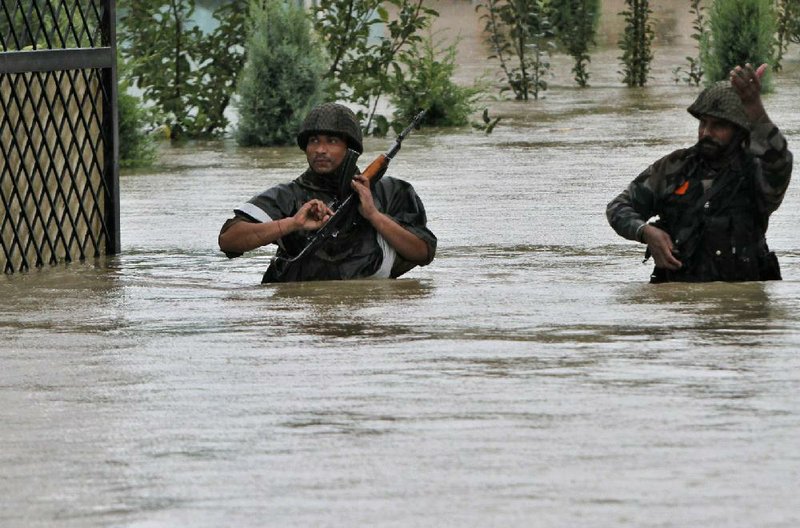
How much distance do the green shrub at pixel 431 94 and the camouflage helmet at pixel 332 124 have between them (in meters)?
10.4

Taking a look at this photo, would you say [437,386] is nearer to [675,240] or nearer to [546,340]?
[546,340]

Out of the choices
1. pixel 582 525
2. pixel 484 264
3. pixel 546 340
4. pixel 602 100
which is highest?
pixel 582 525

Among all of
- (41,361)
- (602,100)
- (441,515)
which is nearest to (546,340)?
(41,361)

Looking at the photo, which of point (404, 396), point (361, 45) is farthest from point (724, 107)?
point (361, 45)

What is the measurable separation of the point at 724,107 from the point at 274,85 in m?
10.3

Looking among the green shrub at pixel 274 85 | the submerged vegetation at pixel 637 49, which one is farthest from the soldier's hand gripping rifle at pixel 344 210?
the submerged vegetation at pixel 637 49

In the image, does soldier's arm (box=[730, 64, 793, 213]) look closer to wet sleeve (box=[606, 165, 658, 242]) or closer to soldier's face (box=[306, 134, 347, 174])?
wet sleeve (box=[606, 165, 658, 242])

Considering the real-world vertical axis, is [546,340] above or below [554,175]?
above

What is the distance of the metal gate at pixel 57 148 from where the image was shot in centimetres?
1001

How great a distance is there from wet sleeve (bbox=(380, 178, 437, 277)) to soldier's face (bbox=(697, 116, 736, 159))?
124cm

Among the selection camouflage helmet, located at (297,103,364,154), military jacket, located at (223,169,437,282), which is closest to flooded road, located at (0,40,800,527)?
military jacket, located at (223,169,437,282)

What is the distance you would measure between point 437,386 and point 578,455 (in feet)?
3.29

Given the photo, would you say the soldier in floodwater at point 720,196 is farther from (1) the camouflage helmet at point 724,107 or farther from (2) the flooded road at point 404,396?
(2) the flooded road at point 404,396

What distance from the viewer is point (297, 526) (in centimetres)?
440
